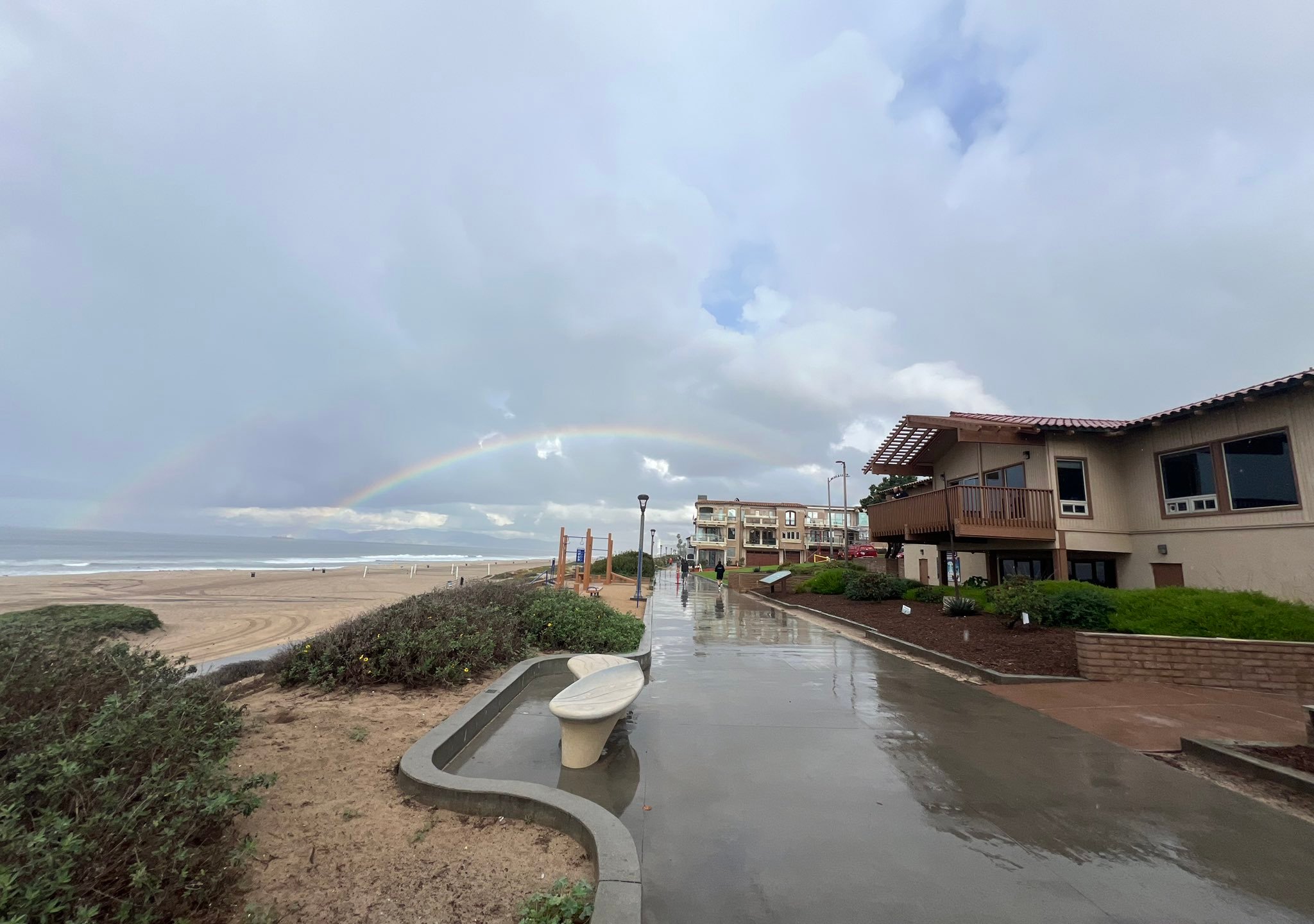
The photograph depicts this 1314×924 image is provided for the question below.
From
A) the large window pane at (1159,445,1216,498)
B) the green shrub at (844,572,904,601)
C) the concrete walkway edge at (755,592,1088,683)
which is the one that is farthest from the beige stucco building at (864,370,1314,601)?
→ the concrete walkway edge at (755,592,1088,683)

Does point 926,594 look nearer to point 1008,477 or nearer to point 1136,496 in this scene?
point 1008,477

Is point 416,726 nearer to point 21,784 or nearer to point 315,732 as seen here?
point 315,732

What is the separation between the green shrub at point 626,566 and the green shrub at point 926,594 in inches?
805

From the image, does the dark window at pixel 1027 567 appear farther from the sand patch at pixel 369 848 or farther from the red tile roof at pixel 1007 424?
the sand patch at pixel 369 848

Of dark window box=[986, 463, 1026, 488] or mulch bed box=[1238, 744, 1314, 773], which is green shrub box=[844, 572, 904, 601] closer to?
dark window box=[986, 463, 1026, 488]

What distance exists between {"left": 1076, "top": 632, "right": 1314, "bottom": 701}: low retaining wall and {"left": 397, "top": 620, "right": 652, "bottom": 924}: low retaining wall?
319 inches

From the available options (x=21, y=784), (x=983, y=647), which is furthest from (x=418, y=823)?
(x=983, y=647)

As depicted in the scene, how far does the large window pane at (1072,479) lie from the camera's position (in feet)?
47.5

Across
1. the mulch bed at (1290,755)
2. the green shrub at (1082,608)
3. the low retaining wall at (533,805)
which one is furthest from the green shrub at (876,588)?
the low retaining wall at (533,805)

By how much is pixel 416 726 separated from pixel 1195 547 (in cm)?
1515

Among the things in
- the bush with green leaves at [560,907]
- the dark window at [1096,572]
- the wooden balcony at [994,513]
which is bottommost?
the bush with green leaves at [560,907]

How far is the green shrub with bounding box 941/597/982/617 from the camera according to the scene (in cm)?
1332

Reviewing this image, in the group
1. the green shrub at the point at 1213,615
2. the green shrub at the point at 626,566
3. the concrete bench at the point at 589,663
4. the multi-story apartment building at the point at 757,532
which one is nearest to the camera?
the concrete bench at the point at 589,663

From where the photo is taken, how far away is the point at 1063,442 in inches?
572
